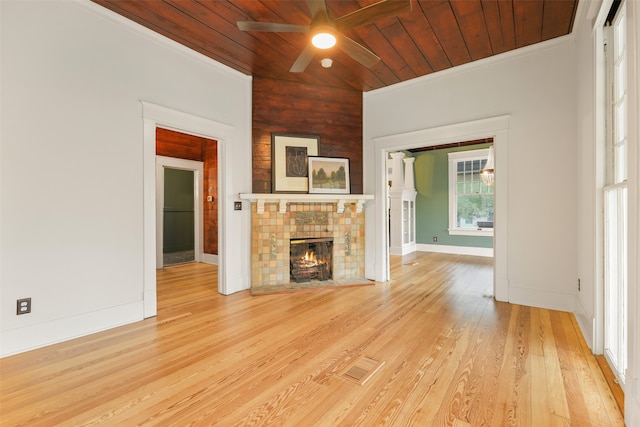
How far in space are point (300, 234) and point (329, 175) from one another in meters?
0.92

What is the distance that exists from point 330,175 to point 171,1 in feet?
8.16

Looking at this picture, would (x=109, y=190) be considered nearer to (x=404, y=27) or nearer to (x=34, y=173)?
(x=34, y=173)

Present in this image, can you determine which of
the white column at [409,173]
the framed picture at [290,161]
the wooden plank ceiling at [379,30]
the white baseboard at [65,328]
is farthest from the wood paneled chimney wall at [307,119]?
the white column at [409,173]

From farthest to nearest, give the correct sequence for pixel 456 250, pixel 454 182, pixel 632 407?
pixel 454 182
pixel 456 250
pixel 632 407

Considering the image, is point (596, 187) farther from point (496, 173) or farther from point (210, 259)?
point (210, 259)

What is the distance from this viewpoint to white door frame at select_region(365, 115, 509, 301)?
Result: 329 cm

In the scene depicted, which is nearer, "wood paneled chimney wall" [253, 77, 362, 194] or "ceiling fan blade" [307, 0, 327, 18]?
"ceiling fan blade" [307, 0, 327, 18]

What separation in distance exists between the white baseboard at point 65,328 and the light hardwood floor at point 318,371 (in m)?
0.08

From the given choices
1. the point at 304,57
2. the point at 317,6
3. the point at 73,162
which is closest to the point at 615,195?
the point at 317,6

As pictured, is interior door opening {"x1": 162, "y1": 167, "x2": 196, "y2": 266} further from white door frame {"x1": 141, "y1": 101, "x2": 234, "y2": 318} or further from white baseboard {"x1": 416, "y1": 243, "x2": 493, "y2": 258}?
white baseboard {"x1": 416, "y1": 243, "x2": 493, "y2": 258}

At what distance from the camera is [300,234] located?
398cm

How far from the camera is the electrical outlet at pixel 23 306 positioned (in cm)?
212

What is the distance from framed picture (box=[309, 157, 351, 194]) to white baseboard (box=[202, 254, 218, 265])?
2765 mm

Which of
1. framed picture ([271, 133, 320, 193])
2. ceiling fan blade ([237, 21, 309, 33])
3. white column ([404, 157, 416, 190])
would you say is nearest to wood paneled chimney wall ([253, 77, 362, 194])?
framed picture ([271, 133, 320, 193])
